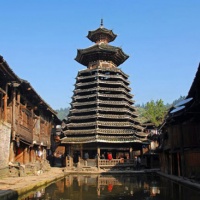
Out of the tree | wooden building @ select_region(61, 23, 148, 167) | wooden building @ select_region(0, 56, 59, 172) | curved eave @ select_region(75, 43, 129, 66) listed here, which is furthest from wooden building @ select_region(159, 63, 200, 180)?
the tree

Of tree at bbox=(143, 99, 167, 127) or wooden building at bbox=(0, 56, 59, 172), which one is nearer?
wooden building at bbox=(0, 56, 59, 172)

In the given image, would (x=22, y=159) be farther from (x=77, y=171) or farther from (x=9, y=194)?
(x=9, y=194)

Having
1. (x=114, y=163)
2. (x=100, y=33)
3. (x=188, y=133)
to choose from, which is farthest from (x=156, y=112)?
(x=188, y=133)

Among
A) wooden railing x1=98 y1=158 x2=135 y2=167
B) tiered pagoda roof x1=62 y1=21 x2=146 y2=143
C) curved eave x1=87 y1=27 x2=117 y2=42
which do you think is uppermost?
curved eave x1=87 y1=27 x2=117 y2=42

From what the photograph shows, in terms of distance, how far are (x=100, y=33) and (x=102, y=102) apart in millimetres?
13857

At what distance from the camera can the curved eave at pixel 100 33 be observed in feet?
160

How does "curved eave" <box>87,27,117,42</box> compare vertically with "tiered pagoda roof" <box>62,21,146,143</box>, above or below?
above

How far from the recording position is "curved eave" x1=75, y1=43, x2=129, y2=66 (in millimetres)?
45656

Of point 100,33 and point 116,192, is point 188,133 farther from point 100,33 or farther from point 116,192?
point 100,33

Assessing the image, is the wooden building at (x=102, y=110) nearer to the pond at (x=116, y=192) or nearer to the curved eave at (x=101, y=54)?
the curved eave at (x=101, y=54)

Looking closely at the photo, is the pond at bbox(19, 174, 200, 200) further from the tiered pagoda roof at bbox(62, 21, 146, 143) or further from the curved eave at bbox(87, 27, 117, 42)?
the curved eave at bbox(87, 27, 117, 42)

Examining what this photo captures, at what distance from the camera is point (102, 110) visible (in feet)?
138

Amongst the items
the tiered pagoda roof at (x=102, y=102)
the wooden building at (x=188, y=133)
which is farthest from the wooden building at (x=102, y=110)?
the wooden building at (x=188, y=133)

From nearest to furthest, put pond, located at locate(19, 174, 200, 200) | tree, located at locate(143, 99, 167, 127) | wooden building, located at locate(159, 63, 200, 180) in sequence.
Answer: pond, located at locate(19, 174, 200, 200)
wooden building, located at locate(159, 63, 200, 180)
tree, located at locate(143, 99, 167, 127)
